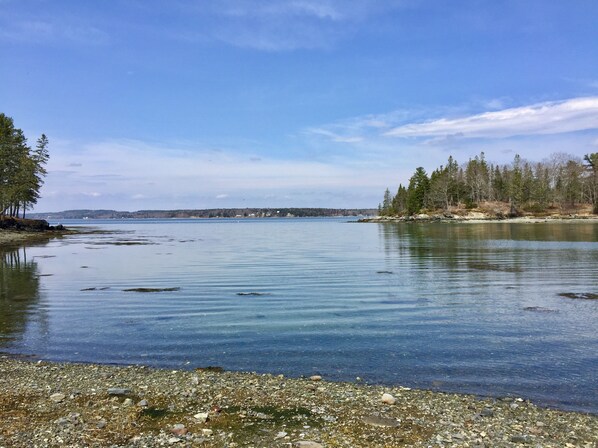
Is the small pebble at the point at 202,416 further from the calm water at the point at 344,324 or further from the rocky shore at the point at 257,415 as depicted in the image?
A: the calm water at the point at 344,324

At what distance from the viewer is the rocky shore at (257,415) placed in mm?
8430

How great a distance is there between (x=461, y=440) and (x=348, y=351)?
6738mm

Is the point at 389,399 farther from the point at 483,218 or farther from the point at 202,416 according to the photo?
the point at 483,218

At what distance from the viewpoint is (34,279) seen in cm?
3469

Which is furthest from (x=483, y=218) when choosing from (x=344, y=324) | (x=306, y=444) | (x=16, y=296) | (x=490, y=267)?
(x=306, y=444)

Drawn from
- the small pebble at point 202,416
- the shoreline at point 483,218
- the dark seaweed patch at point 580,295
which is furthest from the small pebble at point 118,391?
the shoreline at point 483,218

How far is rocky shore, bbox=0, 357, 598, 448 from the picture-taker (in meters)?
8.43

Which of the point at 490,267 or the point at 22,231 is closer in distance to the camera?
the point at 490,267

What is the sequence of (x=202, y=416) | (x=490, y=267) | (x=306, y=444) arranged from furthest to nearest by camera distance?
(x=490, y=267)
(x=202, y=416)
(x=306, y=444)

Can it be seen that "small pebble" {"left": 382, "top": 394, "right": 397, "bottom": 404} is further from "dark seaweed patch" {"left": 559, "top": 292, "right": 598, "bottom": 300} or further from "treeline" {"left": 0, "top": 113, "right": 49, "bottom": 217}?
"treeline" {"left": 0, "top": 113, "right": 49, "bottom": 217}

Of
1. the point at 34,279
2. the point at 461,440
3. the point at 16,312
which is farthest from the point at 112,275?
the point at 461,440

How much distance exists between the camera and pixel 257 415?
966 cm

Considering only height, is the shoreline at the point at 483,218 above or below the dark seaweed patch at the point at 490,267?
above

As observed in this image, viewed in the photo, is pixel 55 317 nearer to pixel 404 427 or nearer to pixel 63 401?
pixel 63 401
